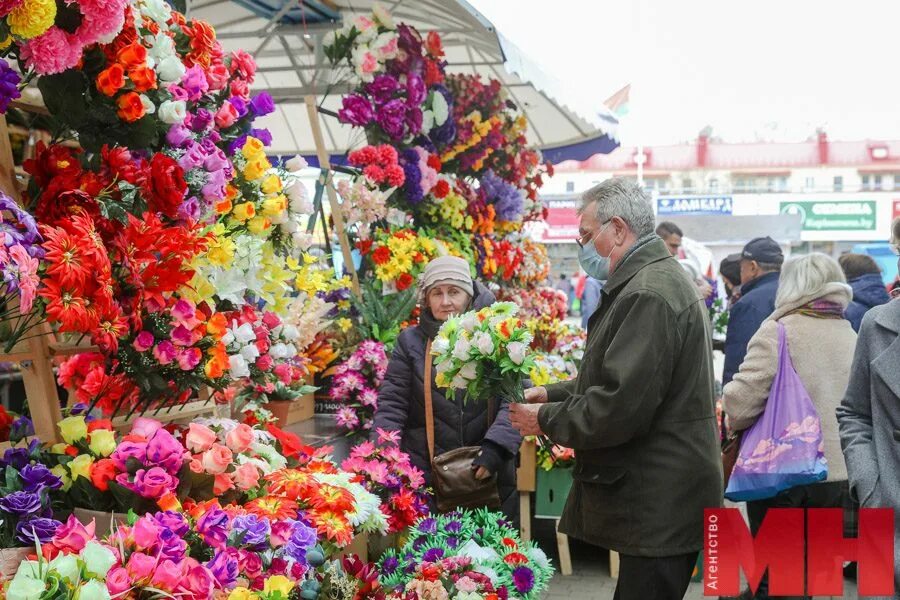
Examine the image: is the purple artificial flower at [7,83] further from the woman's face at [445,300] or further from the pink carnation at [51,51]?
the woman's face at [445,300]

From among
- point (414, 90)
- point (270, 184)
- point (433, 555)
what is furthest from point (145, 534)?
point (414, 90)

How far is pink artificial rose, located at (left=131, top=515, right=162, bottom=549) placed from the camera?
1701 mm

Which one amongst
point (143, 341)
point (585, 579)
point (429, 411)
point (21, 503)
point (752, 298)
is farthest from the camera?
point (585, 579)

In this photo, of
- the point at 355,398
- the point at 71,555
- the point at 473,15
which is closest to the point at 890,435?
the point at 71,555

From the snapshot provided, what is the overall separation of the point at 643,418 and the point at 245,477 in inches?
43.0

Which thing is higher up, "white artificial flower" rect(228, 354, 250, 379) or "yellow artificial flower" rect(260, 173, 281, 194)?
"yellow artificial flower" rect(260, 173, 281, 194)

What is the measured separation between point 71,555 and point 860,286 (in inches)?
210

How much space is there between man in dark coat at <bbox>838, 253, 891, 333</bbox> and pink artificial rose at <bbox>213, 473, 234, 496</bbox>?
4.49m

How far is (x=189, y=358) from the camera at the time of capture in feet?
6.88

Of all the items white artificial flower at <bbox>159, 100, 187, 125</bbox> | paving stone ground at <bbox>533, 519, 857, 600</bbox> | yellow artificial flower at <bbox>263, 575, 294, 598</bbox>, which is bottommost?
paving stone ground at <bbox>533, 519, 857, 600</bbox>

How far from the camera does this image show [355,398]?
4.61m

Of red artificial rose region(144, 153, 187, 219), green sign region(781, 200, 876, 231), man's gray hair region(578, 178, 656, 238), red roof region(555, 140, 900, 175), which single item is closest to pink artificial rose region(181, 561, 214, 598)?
red artificial rose region(144, 153, 187, 219)

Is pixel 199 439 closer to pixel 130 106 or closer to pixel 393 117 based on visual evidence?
pixel 130 106

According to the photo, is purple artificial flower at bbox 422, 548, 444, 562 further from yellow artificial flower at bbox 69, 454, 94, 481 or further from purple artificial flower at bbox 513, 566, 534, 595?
yellow artificial flower at bbox 69, 454, 94, 481
